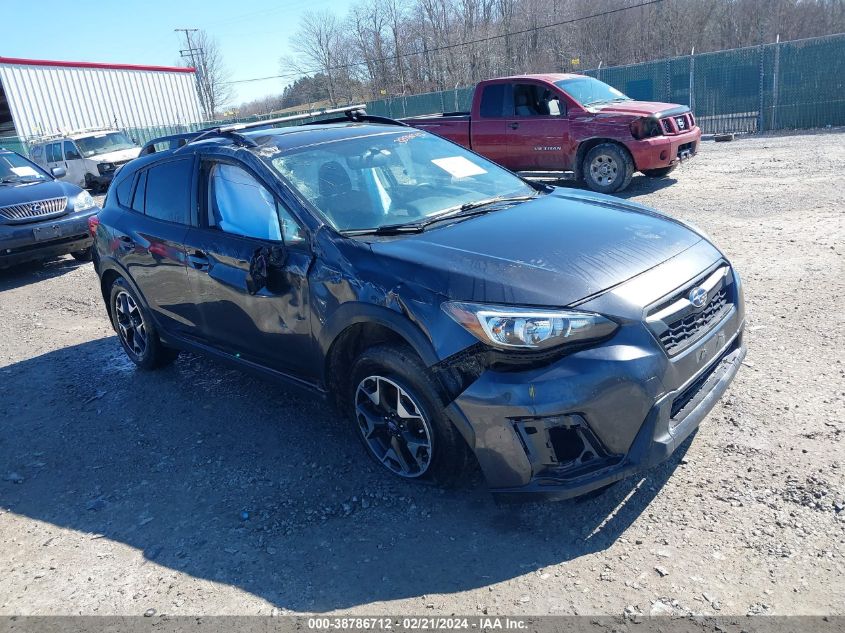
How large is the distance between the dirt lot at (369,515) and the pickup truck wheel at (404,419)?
18 centimetres

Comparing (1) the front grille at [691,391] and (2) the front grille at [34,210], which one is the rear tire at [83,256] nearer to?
(2) the front grille at [34,210]

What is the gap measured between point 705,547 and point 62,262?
10561 millimetres

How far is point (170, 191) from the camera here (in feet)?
15.5

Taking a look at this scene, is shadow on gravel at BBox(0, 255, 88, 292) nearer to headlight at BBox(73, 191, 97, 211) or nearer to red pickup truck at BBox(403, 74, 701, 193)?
headlight at BBox(73, 191, 97, 211)

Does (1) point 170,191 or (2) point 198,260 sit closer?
(2) point 198,260

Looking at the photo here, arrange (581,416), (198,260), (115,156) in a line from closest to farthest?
(581,416) → (198,260) → (115,156)

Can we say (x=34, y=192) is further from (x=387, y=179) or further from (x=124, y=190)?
(x=387, y=179)

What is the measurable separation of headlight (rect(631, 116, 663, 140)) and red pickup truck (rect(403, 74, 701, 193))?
0.05ft

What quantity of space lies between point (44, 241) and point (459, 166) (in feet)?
23.7

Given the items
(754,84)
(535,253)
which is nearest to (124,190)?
(535,253)

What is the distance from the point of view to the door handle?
425 cm

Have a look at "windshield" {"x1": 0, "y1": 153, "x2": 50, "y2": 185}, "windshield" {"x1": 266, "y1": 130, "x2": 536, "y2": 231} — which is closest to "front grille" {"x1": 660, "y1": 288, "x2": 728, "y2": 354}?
"windshield" {"x1": 266, "y1": 130, "x2": 536, "y2": 231}

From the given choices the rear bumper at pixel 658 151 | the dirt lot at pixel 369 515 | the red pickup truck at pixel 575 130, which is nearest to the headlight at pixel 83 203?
the dirt lot at pixel 369 515

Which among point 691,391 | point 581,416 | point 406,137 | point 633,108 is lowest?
point 691,391
